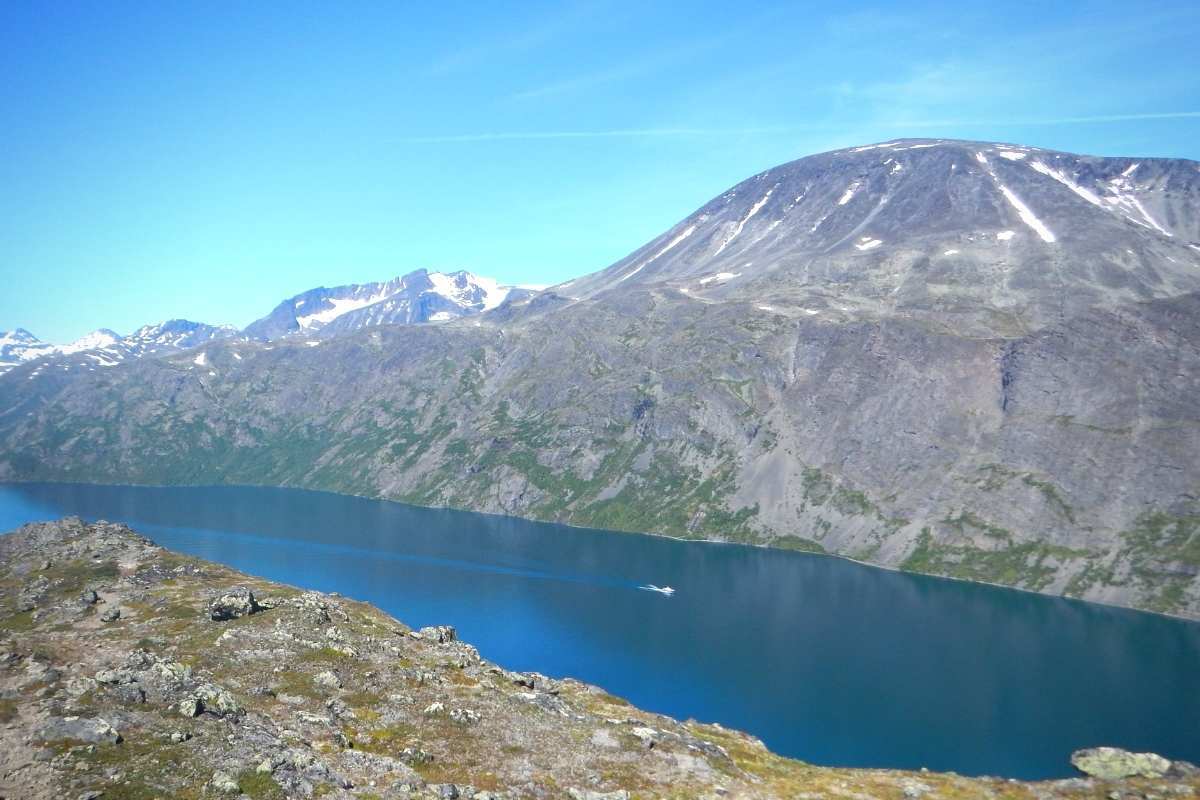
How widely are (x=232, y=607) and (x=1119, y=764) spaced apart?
4020 inches

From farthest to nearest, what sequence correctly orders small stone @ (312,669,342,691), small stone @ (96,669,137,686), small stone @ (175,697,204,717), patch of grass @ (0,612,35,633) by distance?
patch of grass @ (0,612,35,633) < small stone @ (312,669,342,691) < small stone @ (96,669,137,686) < small stone @ (175,697,204,717)

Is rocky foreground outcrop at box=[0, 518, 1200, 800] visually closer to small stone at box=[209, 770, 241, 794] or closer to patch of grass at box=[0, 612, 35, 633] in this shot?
small stone at box=[209, 770, 241, 794]

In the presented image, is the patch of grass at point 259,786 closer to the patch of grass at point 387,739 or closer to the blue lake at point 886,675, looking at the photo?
the patch of grass at point 387,739

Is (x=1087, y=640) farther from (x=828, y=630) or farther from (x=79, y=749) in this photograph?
(x=79, y=749)

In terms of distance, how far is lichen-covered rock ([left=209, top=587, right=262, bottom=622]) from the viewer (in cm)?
8869

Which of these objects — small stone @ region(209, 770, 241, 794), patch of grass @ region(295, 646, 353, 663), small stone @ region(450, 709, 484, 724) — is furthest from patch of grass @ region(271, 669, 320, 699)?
small stone @ region(209, 770, 241, 794)

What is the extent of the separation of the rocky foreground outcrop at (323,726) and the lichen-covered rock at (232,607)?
20cm

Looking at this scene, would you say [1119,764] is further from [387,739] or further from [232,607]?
[232,607]

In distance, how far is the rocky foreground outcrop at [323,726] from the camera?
47.8 metres

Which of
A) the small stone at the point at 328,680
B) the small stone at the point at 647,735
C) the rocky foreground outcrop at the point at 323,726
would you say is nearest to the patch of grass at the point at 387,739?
the rocky foreground outcrop at the point at 323,726

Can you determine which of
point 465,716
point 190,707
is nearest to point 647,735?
point 465,716

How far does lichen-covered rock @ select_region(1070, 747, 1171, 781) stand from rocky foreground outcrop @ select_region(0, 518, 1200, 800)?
0.23 meters

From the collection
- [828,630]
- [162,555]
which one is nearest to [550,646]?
[828,630]

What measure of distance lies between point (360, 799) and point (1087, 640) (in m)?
191
